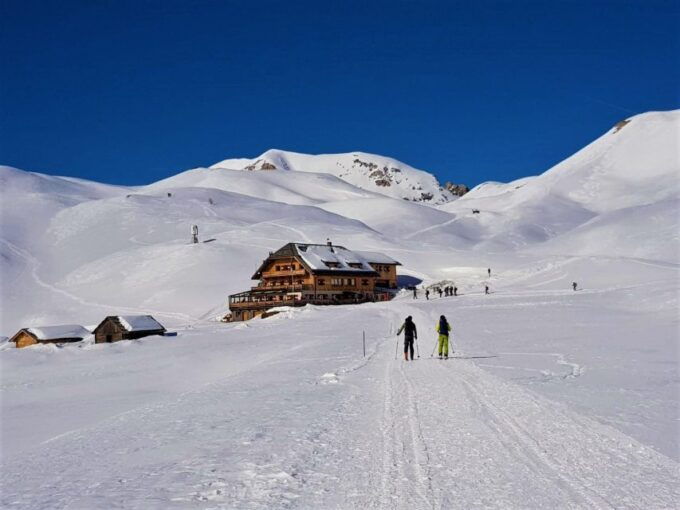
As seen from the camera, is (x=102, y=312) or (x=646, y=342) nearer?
(x=646, y=342)

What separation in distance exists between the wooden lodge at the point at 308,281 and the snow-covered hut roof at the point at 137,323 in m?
20.7

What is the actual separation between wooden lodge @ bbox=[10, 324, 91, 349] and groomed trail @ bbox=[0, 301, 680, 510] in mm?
47423

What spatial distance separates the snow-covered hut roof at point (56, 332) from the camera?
2366 inches

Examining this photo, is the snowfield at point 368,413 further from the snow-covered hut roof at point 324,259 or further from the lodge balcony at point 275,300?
the snow-covered hut roof at point 324,259

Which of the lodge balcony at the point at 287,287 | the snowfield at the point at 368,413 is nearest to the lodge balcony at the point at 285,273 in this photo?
the lodge balcony at the point at 287,287

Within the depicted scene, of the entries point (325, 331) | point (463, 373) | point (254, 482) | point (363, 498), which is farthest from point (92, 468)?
point (325, 331)

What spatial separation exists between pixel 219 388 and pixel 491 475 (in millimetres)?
12277

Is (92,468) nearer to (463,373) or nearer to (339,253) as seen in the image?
(463,373)

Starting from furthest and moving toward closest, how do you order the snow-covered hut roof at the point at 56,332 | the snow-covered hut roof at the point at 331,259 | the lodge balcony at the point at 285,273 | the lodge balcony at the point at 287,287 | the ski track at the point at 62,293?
the snow-covered hut roof at the point at 331,259
the lodge balcony at the point at 285,273
the ski track at the point at 62,293
the lodge balcony at the point at 287,287
the snow-covered hut roof at the point at 56,332

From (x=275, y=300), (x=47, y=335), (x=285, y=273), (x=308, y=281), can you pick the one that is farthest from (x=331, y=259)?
(x=47, y=335)

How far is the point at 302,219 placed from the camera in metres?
160

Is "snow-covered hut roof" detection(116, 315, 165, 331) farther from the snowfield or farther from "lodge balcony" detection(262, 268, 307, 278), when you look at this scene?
"lodge balcony" detection(262, 268, 307, 278)

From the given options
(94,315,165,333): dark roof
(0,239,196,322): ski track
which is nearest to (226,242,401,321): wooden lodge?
(0,239,196,322): ski track

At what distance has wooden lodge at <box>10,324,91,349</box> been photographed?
197ft
